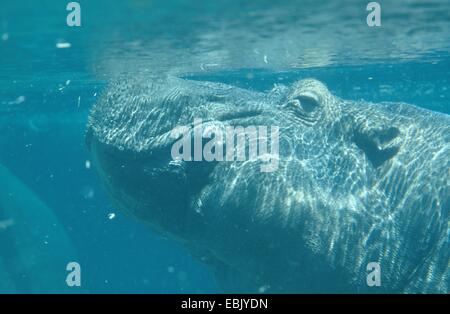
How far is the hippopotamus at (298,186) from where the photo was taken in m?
7.71

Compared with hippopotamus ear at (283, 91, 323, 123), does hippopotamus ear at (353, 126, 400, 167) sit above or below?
below

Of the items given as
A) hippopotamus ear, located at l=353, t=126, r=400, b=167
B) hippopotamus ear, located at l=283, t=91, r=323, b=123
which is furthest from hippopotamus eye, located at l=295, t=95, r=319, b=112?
hippopotamus ear, located at l=353, t=126, r=400, b=167

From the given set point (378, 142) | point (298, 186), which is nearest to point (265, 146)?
point (298, 186)

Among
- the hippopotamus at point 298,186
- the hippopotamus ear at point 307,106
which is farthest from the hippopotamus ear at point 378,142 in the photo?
the hippopotamus ear at point 307,106

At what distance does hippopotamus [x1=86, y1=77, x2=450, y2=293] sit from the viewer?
7707 mm

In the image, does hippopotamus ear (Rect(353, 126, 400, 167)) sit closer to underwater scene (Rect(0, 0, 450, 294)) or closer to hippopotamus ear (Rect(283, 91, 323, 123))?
underwater scene (Rect(0, 0, 450, 294))

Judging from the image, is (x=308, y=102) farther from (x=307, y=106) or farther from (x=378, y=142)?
(x=378, y=142)

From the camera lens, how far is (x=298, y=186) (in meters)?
7.89

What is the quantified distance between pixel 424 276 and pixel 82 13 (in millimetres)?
9858

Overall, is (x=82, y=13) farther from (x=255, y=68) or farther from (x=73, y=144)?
(x=73, y=144)

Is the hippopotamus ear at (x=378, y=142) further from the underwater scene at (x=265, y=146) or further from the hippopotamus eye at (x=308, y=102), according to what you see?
the hippopotamus eye at (x=308, y=102)

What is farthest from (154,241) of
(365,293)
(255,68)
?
(365,293)

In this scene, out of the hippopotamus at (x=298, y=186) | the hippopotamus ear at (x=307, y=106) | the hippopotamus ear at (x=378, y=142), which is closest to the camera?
the hippopotamus at (x=298, y=186)

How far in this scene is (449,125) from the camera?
28.7 feet
